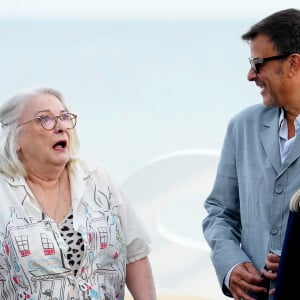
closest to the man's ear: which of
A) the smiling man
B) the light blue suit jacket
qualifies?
the smiling man

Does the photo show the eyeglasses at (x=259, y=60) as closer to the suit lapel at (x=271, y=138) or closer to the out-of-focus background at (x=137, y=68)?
the suit lapel at (x=271, y=138)

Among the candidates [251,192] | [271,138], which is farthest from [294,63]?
[251,192]

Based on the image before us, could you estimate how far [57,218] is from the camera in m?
3.31

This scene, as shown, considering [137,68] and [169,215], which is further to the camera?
[137,68]

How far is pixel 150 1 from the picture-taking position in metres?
8.23

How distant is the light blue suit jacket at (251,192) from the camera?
2969mm

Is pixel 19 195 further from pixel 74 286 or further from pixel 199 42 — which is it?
pixel 199 42

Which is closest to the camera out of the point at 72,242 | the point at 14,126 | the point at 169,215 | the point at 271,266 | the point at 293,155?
the point at 271,266

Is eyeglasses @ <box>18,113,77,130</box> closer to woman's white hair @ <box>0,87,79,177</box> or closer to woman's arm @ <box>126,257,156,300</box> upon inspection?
woman's white hair @ <box>0,87,79,177</box>

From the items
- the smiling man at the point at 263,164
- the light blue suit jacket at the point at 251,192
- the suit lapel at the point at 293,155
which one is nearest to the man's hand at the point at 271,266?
the smiling man at the point at 263,164

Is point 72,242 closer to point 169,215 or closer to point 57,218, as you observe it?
point 57,218

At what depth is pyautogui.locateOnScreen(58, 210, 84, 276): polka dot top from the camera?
10.6 feet

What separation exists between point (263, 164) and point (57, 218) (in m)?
0.78

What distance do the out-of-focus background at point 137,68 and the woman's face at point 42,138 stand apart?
12.5ft
